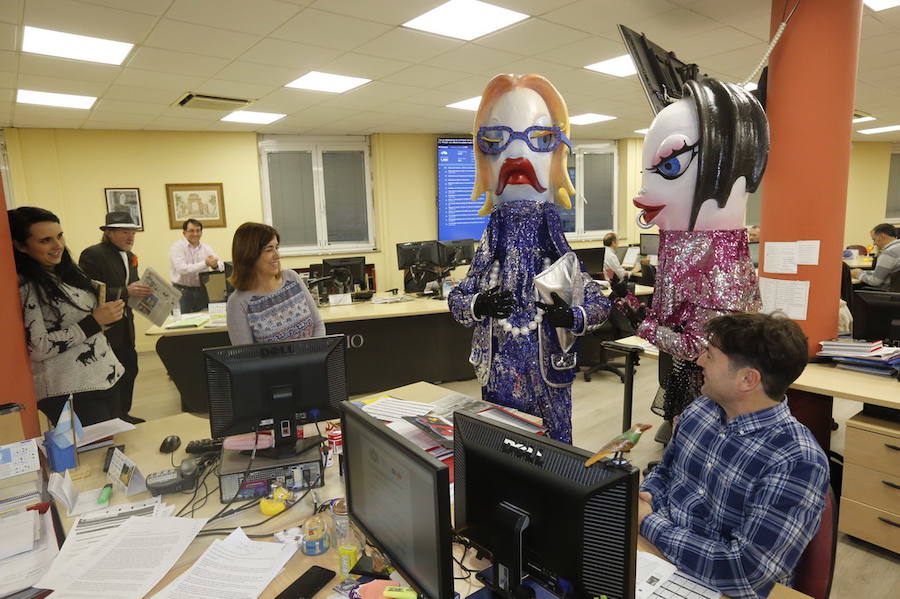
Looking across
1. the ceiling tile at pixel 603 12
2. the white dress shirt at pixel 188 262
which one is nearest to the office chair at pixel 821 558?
the ceiling tile at pixel 603 12

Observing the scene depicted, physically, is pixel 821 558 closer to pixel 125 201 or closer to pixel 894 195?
pixel 125 201

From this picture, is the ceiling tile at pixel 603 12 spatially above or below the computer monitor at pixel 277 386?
above

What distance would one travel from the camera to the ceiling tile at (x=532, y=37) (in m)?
3.45

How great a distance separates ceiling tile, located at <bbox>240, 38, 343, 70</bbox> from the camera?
358 cm

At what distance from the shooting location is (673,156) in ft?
6.37

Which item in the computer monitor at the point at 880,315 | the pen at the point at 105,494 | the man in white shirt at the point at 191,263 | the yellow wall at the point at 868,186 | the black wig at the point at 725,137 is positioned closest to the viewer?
the pen at the point at 105,494

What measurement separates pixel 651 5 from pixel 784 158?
1290mm

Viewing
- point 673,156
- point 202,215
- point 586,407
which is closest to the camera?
point 673,156

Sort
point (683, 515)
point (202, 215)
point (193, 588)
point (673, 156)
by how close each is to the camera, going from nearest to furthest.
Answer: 1. point (193, 588)
2. point (683, 515)
3. point (673, 156)
4. point (202, 215)

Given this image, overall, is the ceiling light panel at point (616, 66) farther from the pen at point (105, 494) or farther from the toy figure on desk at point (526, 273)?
the pen at point (105, 494)

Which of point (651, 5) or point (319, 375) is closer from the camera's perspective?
point (319, 375)

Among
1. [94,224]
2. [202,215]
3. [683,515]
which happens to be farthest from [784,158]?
[94,224]

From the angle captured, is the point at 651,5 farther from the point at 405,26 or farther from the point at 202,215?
the point at 202,215

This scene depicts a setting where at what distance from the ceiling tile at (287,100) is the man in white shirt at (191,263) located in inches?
55.8
